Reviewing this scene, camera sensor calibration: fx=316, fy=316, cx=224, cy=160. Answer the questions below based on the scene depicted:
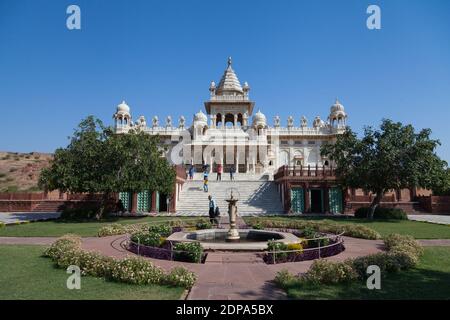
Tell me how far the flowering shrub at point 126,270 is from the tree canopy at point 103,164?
14411 mm

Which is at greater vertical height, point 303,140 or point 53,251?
point 303,140

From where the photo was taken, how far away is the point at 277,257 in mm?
10086

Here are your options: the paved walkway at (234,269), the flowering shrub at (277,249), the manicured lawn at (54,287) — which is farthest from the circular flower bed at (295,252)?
the manicured lawn at (54,287)

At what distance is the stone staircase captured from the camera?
28734 mm

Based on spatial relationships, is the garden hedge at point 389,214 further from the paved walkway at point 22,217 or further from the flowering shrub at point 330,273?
the paved walkway at point 22,217

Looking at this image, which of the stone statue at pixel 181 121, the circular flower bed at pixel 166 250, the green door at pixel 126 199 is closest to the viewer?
the circular flower bed at pixel 166 250

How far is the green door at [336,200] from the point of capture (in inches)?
1176

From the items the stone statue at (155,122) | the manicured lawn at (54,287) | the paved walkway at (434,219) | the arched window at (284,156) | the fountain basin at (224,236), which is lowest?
the paved walkway at (434,219)

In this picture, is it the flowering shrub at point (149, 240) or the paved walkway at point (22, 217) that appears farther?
Answer: the paved walkway at point (22, 217)

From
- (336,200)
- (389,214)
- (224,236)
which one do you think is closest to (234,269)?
(224,236)
